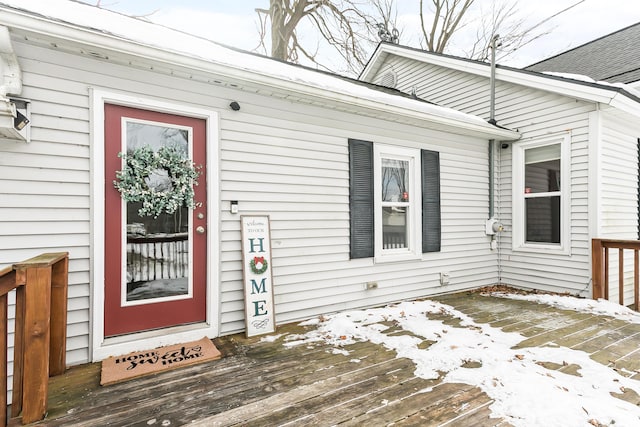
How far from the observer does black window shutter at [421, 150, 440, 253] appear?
4504mm

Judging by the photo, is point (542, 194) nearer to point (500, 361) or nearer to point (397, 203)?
point (397, 203)

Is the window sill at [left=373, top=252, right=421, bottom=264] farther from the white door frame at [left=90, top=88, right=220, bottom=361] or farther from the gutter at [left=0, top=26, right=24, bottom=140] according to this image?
the gutter at [left=0, top=26, right=24, bottom=140]

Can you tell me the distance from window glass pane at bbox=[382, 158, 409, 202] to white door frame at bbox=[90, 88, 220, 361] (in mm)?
2187

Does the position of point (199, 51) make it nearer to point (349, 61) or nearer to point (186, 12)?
point (186, 12)

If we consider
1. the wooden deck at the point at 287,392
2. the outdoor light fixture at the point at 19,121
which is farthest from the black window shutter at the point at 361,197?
the outdoor light fixture at the point at 19,121

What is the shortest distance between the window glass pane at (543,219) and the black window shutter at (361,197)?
2807mm

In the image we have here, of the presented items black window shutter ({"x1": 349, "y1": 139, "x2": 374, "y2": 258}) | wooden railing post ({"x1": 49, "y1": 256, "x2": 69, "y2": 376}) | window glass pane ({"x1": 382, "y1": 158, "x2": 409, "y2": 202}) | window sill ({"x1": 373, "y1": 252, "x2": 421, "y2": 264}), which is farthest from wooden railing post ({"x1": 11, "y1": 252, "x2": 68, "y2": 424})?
window glass pane ({"x1": 382, "y1": 158, "x2": 409, "y2": 202})

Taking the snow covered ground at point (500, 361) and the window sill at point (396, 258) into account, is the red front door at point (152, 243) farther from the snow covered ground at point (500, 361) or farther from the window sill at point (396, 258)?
the window sill at point (396, 258)

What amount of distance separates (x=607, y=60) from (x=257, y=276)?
765cm

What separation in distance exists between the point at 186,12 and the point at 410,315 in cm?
849

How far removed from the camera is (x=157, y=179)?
282cm

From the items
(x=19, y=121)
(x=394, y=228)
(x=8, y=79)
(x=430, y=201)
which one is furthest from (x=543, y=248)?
(x=8, y=79)

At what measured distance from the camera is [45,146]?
241 centimetres

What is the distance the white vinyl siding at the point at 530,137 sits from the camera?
442cm
